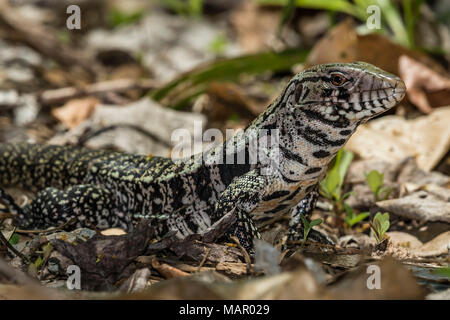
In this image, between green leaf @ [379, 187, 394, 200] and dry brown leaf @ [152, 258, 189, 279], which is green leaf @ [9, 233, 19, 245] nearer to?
dry brown leaf @ [152, 258, 189, 279]

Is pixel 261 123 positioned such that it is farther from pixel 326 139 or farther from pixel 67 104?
pixel 67 104

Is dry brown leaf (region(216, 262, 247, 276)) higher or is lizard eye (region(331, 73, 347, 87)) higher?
lizard eye (region(331, 73, 347, 87))

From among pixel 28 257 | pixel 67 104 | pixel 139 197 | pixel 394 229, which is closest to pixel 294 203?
pixel 394 229

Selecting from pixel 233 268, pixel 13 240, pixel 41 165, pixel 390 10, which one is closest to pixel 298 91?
pixel 233 268

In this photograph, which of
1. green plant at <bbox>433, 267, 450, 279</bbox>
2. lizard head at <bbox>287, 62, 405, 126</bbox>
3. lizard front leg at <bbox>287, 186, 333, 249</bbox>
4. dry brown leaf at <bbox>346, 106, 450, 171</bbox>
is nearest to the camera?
green plant at <bbox>433, 267, 450, 279</bbox>

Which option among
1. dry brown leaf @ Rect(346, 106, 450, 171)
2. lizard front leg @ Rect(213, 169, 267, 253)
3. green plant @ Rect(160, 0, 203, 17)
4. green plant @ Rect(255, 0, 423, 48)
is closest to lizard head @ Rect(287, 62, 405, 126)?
lizard front leg @ Rect(213, 169, 267, 253)

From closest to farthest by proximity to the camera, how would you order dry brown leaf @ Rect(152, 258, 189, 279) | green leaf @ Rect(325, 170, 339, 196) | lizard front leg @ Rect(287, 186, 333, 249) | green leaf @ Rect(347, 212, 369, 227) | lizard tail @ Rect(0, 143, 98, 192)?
dry brown leaf @ Rect(152, 258, 189, 279) < lizard front leg @ Rect(287, 186, 333, 249) < green leaf @ Rect(347, 212, 369, 227) < green leaf @ Rect(325, 170, 339, 196) < lizard tail @ Rect(0, 143, 98, 192)
